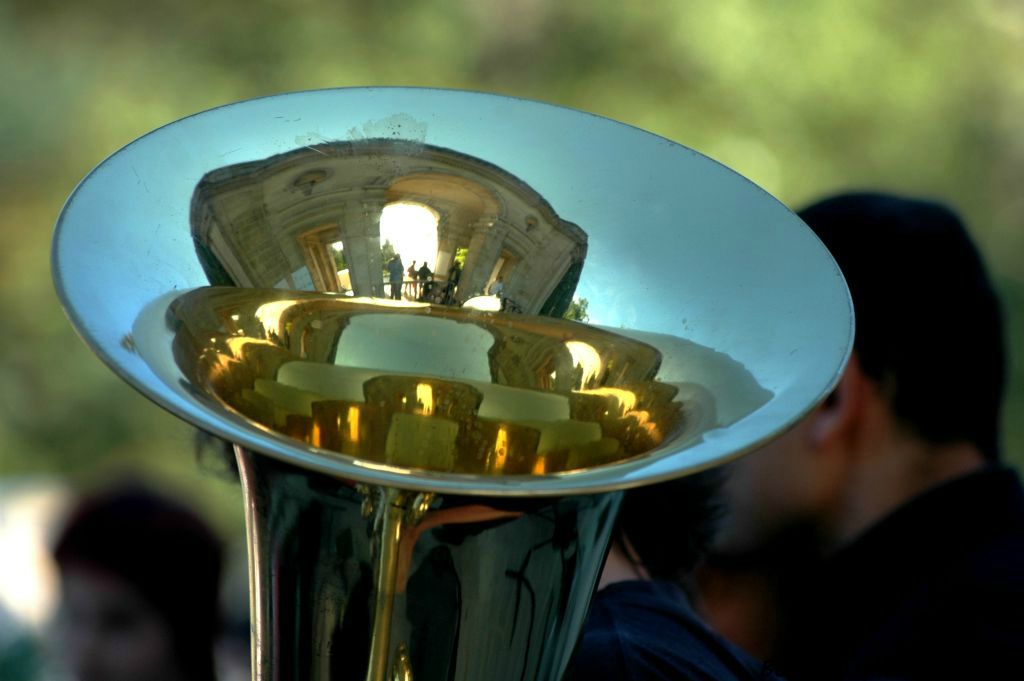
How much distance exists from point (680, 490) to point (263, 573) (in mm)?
745

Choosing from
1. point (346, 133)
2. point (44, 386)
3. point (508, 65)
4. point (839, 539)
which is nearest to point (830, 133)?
point (508, 65)

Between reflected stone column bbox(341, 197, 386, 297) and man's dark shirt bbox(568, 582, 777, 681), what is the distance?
0.36 meters

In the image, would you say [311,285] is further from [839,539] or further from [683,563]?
[839,539]

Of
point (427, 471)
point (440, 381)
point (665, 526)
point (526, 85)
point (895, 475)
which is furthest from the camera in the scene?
point (526, 85)

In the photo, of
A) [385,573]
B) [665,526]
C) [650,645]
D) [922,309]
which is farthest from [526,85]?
[385,573]

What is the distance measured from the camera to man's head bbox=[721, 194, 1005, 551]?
201 centimetres

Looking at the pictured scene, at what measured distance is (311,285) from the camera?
1.32m

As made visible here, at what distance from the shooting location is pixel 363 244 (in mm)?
1336

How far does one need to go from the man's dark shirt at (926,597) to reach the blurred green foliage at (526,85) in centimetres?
370

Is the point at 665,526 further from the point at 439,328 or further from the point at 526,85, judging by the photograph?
the point at 526,85

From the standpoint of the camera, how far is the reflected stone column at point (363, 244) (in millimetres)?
1333

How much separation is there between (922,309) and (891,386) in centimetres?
11

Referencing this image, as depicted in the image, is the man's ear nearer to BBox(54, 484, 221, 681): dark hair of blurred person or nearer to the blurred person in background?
the blurred person in background

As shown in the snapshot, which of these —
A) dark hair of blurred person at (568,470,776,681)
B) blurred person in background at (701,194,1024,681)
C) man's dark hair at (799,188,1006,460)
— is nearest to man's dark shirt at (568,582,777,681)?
dark hair of blurred person at (568,470,776,681)
